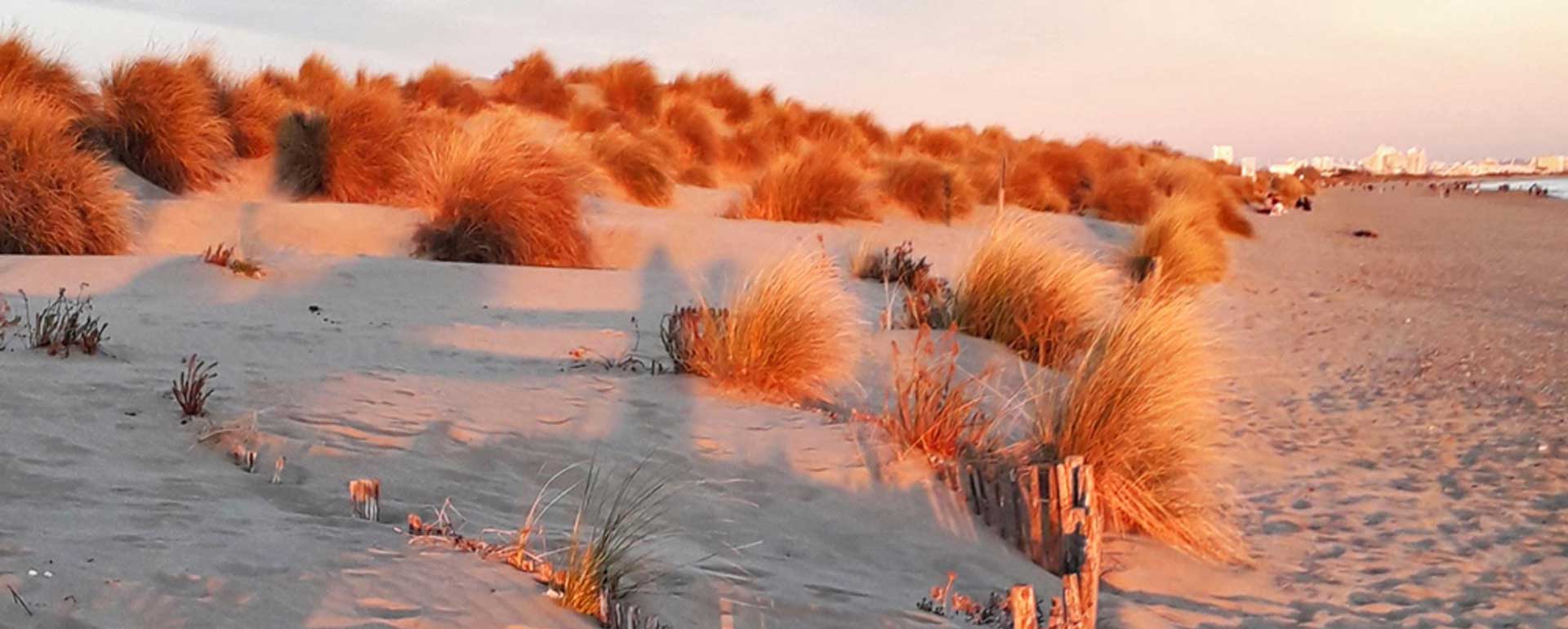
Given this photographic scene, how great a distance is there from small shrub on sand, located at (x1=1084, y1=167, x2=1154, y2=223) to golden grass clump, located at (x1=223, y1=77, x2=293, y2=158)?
1444 cm

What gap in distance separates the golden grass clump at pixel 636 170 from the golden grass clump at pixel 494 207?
4116 mm

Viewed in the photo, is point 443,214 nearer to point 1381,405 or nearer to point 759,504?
point 759,504

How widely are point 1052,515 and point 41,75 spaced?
12.3 m

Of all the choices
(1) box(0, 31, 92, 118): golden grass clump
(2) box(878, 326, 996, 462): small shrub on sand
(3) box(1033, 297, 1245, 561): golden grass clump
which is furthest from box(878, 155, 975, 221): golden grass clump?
(2) box(878, 326, 996, 462): small shrub on sand

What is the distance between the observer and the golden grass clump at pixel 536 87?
2130 centimetres

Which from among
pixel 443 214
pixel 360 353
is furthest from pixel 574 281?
pixel 360 353

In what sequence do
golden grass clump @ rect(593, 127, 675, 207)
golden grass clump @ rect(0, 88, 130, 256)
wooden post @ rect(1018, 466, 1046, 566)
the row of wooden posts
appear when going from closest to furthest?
the row of wooden posts → wooden post @ rect(1018, 466, 1046, 566) → golden grass clump @ rect(0, 88, 130, 256) → golden grass clump @ rect(593, 127, 675, 207)

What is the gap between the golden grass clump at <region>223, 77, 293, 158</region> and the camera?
13273mm

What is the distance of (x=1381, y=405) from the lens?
26.3 ft

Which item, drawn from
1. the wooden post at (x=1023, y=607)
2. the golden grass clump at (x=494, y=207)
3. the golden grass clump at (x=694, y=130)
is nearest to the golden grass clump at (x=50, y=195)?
the golden grass clump at (x=494, y=207)

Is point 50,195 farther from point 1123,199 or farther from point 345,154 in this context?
point 1123,199

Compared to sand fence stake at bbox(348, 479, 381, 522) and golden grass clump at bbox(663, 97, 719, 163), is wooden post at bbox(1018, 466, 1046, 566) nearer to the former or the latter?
sand fence stake at bbox(348, 479, 381, 522)

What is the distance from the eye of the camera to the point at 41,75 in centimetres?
1234

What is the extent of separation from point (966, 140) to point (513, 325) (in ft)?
68.9
